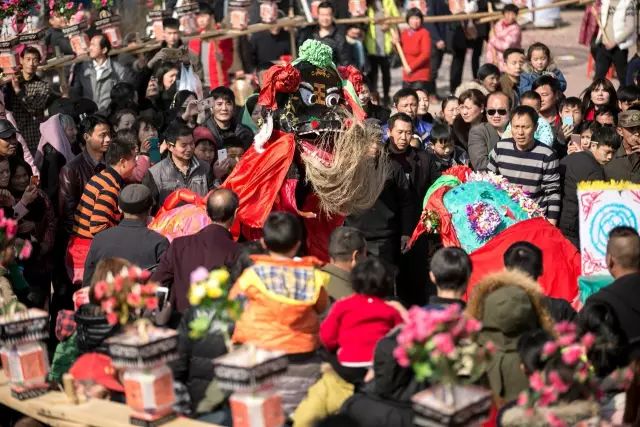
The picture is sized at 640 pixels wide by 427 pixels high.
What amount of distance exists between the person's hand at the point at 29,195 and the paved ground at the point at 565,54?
9.26m

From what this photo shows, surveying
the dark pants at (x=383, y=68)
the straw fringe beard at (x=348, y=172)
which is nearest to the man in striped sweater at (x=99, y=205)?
the straw fringe beard at (x=348, y=172)

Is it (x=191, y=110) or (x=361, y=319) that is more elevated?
(x=191, y=110)

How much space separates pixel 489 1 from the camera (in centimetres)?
1638

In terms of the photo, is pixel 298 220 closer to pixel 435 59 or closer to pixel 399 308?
pixel 399 308

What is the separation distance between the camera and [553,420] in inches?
189

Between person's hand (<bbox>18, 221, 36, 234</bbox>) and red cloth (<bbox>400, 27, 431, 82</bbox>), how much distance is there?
7.27m

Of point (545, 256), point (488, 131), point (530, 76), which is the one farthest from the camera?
point (530, 76)

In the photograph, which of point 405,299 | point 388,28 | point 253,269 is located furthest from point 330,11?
point 253,269

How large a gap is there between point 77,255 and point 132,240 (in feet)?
3.43

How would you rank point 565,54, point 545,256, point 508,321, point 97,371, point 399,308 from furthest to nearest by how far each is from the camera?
point 565,54, point 545,256, point 97,371, point 399,308, point 508,321

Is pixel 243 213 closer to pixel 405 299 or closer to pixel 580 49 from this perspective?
pixel 405 299

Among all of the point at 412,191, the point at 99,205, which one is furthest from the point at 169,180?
the point at 412,191

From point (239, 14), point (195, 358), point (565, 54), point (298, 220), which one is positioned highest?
point (239, 14)

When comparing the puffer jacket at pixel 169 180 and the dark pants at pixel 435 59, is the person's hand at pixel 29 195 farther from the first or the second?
the dark pants at pixel 435 59
